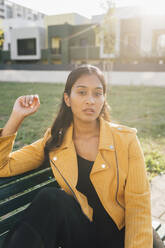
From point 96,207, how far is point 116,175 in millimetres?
281

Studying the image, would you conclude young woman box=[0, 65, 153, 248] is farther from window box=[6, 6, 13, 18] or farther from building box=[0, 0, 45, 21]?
window box=[6, 6, 13, 18]

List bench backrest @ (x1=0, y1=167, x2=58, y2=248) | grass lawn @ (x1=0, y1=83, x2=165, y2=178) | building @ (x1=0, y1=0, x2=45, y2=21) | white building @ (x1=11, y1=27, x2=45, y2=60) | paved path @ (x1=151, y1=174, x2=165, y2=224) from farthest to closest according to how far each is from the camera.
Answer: building @ (x1=0, y1=0, x2=45, y2=21) → white building @ (x1=11, y1=27, x2=45, y2=60) → grass lawn @ (x1=0, y1=83, x2=165, y2=178) → paved path @ (x1=151, y1=174, x2=165, y2=224) → bench backrest @ (x1=0, y1=167, x2=58, y2=248)

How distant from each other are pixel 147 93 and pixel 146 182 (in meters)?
12.6

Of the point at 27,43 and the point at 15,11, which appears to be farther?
the point at 15,11

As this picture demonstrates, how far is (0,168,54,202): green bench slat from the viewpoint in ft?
5.87

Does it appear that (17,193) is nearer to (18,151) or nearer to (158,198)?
(18,151)

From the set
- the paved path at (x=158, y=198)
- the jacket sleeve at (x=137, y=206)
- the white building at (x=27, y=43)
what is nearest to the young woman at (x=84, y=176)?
the jacket sleeve at (x=137, y=206)

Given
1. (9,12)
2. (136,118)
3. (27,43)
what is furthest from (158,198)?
(9,12)

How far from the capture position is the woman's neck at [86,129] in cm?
220

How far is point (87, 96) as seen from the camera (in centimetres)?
205

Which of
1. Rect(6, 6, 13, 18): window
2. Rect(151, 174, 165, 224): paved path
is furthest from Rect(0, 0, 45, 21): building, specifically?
Rect(151, 174, 165, 224): paved path

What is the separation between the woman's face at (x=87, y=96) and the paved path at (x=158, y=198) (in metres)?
1.66

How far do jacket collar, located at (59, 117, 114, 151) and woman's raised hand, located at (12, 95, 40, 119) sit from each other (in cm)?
36

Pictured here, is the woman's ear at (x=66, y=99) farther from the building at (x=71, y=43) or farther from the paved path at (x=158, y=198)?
the building at (x=71, y=43)
